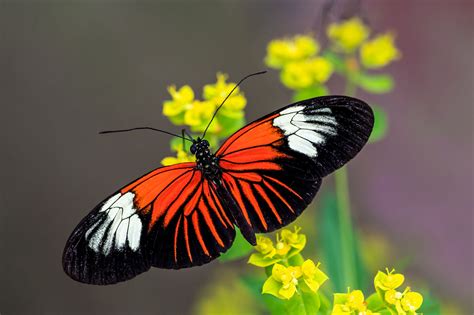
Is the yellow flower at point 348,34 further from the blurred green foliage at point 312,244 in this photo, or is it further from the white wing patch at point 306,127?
the white wing patch at point 306,127

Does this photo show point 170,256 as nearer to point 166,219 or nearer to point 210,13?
point 166,219

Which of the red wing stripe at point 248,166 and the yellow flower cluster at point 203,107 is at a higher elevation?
the yellow flower cluster at point 203,107

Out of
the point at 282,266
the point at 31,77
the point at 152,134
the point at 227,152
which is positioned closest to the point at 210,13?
the point at 152,134

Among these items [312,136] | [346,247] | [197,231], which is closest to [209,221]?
[197,231]

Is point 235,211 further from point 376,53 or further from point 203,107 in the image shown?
point 376,53

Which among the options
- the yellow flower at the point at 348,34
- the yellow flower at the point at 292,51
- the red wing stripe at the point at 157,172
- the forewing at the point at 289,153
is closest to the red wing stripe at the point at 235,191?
the forewing at the point at 289,153

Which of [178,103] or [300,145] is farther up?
[178,103]
